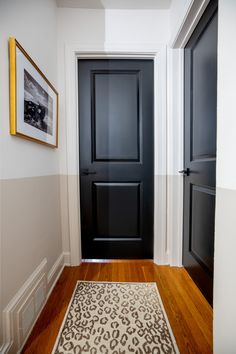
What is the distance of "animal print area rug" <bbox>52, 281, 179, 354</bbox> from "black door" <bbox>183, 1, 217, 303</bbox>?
44cm

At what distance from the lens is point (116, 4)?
67.0 inches

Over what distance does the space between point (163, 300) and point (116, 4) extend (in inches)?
99.9

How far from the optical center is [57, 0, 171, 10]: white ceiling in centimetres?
168

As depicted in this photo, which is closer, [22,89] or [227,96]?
[227,96]

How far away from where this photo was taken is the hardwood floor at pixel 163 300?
106cm

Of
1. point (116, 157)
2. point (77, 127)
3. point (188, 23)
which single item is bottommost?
point (116, 157)

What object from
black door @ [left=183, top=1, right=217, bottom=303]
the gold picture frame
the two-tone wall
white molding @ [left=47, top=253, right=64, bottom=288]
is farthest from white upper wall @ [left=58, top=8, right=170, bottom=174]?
white molding @ [left=47, top=253, right=64, bottom=288]

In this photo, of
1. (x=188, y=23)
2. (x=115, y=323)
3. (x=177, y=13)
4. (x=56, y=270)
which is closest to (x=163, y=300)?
(x=115, y=323)

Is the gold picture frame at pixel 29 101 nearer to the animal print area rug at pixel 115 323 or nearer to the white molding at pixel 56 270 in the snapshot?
the white molding at pixel 56 270

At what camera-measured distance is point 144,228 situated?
198cm

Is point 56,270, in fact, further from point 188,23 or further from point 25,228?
point 188,23

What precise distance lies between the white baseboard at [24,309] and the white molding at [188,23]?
2078 mm

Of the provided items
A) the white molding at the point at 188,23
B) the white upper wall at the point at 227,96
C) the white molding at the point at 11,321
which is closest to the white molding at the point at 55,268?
the white molding at the point at 11,321

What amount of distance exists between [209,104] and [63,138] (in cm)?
129
